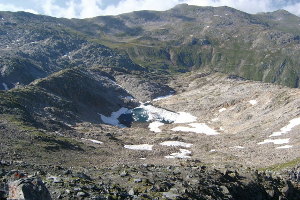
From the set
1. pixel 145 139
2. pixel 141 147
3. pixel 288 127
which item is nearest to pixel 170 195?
pixel 141 147

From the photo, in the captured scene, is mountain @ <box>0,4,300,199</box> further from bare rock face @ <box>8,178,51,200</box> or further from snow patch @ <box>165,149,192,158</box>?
snow patch @ <box>165,149,192,158</box>

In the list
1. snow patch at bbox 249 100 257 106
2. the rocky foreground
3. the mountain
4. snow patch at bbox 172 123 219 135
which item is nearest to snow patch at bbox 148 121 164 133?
the mountain

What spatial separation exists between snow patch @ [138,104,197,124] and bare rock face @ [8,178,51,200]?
95.1 m

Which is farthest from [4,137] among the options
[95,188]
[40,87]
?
[40,87]

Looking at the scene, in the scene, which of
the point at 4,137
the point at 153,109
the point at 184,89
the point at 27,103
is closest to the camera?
the point at 4,137

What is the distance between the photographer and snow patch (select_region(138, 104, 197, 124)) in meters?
113

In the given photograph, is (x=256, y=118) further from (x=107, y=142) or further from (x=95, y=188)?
(x=95, y=188)

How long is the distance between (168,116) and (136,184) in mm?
94628

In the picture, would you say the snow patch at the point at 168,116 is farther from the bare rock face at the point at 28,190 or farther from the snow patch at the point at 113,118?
the bare rock face at the point at 28,190

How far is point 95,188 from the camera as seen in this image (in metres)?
22.3

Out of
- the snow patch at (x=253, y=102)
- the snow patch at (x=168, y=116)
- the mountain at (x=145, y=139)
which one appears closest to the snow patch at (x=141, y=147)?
the mountain at (x=145, y=139)

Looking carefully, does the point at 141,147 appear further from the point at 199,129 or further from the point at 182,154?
the point at 199,129

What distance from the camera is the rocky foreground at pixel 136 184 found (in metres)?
17.7

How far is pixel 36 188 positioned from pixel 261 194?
850 inches
